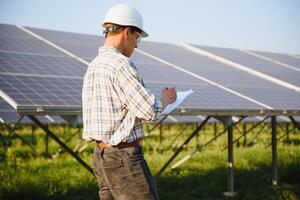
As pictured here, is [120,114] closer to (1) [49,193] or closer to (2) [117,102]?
(2) [117,102]

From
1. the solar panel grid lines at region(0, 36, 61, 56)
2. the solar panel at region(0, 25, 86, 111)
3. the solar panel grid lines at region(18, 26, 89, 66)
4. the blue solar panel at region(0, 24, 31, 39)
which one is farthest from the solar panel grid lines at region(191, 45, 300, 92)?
the blue solar panel at region(0, 24, 31, 39)

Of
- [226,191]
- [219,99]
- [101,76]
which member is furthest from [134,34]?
[226,191]

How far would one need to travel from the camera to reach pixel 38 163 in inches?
420

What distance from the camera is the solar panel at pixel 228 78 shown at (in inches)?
324

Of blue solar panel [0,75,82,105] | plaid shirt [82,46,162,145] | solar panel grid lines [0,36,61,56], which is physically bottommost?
plaid shirt [82,46,162,145]

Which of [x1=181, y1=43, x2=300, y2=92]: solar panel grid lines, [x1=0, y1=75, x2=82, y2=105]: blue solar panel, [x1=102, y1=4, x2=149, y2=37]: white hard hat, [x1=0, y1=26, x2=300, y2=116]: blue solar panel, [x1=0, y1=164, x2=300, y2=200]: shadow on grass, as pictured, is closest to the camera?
[x1=102, y1=4, x2=149, y2=37]: white hard hat

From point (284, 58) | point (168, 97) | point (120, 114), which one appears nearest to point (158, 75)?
point (168, 97)

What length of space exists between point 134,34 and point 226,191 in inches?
217

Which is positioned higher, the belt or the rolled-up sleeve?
the rolled-up sleeve

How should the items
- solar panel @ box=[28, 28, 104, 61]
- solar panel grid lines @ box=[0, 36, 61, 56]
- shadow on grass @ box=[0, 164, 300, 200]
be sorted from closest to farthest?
shadow on grass @ box=[0, 164, 300, 200], solar panel grid lines @ box=[0, 36, 61, 56], solar panel @ box=[28, 28, 104, 61]

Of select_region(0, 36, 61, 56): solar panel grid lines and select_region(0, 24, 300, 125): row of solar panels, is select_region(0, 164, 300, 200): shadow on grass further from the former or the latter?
select_region(0, 36, 61, 56): solar panel grid lines

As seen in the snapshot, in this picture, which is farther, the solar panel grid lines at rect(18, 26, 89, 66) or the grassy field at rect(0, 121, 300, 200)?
the solar panel grid lines at rect(18, 26, 89, 66)

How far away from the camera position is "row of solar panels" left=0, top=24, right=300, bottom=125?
6.01 m

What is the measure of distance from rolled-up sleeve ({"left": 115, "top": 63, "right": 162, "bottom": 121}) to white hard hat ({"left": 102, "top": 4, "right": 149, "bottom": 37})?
0.31m
